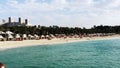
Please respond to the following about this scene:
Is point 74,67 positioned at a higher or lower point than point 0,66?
lower

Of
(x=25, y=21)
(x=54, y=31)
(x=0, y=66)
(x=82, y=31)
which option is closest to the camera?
(x=0, y=66)

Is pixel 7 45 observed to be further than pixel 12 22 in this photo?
No

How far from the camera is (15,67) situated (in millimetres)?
22953

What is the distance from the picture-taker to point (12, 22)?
599 feet

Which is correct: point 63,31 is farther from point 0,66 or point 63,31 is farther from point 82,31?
point 0,66

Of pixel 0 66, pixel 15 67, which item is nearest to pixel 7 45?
pixel 15 67

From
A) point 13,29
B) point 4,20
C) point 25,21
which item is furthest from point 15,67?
point 4,20

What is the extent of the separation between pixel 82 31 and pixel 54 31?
110 ft

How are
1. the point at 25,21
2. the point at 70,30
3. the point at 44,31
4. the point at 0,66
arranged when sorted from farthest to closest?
the point at 25,21
the point at 70,30
the point at 44,31
the point at 0,66

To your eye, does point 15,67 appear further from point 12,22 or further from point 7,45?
point 12,22

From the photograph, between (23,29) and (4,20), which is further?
(4,20)

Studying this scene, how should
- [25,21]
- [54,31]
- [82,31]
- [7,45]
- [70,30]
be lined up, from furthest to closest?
[25,21] → [82,31] → [70,30] → [54,31] → [7,45]

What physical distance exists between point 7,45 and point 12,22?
5009 inches

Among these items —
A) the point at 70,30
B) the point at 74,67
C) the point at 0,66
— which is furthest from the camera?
the point at 70,30
